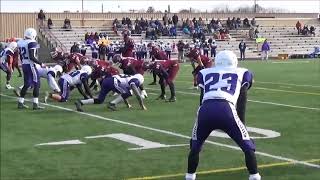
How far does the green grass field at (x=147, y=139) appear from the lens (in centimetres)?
789

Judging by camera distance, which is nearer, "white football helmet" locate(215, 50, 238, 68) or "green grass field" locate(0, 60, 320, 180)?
"white football helmet" locate(215, 50, 238, 68)

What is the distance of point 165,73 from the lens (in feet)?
53.7

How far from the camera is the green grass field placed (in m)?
7.89

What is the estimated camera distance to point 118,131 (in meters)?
11.2

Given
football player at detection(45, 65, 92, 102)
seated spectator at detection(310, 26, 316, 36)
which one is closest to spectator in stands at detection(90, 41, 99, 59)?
seated spectator at detection(310, 26, 316, 36)

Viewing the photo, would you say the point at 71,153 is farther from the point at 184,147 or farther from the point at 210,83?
the point at 210,83

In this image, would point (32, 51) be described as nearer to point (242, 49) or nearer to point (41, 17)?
point (41, 17)

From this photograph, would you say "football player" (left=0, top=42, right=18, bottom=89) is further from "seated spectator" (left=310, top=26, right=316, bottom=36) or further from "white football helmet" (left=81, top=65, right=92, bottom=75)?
"seated spectator" (left=310, top=26, right=316, bottom=36)

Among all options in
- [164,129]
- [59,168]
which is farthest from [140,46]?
[59,168]

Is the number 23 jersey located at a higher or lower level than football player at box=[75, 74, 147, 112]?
higher

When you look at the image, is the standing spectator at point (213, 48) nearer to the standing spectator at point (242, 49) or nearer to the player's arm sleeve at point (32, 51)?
the standing spectator at point (242, 49)

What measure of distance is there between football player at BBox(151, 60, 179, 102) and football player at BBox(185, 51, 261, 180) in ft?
29.9

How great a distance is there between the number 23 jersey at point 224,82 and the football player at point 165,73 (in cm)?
916

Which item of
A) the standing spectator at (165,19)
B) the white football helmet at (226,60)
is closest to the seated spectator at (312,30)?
the standing spectator at (165,19)
